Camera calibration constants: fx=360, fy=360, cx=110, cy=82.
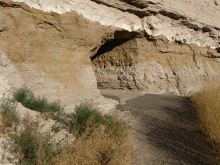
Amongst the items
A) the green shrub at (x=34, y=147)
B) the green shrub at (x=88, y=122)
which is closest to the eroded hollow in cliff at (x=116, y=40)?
the green shrub at (x=88, y=122)

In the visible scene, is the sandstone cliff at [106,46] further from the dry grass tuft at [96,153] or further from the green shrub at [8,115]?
the dry grass tuft at [96,153]

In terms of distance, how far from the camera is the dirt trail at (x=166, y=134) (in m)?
5.83

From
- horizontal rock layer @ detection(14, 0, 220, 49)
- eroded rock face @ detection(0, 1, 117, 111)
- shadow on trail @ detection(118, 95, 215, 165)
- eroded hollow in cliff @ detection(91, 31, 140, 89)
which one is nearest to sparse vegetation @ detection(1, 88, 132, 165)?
shadow on trail @ detection(118, 95, 215, 165)

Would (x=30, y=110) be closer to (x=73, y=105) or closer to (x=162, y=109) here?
(x=73, y=105)

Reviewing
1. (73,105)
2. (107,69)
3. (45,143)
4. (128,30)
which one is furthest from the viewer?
(107,69)

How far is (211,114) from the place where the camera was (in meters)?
7.28

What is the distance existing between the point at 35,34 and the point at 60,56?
2.77 feet

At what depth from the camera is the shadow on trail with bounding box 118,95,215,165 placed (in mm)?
6016

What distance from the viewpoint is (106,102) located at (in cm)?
938

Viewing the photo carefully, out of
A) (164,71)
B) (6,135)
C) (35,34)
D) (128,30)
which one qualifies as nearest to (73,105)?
(35,34)

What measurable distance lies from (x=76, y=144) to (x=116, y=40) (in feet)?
22.9

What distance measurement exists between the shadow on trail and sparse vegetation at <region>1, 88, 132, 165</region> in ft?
2.50

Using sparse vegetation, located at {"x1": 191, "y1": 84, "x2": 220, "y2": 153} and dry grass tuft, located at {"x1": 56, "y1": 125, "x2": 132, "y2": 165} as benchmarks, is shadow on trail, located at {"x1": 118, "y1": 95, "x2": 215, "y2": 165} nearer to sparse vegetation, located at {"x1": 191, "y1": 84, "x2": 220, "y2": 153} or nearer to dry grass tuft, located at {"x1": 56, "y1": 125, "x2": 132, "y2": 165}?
sparse vegetation, located at {"x1": 191, "y1": 84, "x2": 220, "y2": 153}

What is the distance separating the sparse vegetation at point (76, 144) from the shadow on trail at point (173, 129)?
2.50 feet
